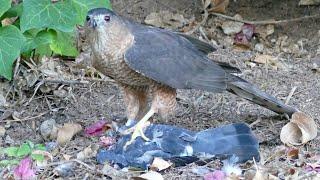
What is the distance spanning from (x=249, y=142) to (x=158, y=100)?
767 mm

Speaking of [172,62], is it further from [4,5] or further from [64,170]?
[4,5]

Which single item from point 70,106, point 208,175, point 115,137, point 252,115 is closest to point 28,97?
point 70,106

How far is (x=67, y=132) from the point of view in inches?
212

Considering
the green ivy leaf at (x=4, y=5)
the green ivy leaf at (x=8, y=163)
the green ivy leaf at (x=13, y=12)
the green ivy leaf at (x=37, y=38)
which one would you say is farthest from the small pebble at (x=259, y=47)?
the green ivy leaf at (x=8, y=163)

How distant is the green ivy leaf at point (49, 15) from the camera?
5.47 m

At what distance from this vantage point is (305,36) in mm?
7223

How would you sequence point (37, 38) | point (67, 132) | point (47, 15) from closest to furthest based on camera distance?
point (67, 132)
point (47, 15)
point (37, 38)

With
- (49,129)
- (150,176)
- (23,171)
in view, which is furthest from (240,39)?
(23,171)

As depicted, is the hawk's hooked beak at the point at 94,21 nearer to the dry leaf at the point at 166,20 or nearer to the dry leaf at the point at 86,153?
the dry leaf at the point at 86,153

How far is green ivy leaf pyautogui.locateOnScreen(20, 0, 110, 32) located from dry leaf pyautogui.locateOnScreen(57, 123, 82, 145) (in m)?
0.68

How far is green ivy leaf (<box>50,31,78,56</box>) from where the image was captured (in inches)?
243

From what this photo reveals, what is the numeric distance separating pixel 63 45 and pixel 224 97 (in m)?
1.34

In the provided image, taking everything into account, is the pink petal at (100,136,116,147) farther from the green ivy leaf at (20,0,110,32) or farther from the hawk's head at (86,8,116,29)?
the green ivy leaf at (20,0,110,32)

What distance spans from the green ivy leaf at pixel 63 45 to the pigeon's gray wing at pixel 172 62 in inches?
38.6
